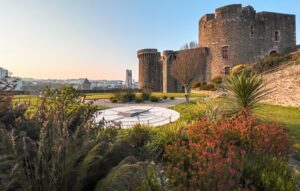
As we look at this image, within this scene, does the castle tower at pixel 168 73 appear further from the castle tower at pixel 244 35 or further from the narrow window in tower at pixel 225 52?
the narrow window in tower at pixel 225 52

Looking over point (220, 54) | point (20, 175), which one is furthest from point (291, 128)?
point (220, 54)

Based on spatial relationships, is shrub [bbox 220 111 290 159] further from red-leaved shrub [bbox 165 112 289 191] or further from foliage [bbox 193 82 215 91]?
foliage [bbox 193 82 215 91]

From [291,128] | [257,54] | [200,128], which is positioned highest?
[257,54]

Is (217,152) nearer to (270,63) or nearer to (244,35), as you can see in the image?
(270,63)

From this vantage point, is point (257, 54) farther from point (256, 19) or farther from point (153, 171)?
point (153, 171)

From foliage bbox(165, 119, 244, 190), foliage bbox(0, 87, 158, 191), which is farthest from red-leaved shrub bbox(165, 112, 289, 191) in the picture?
foliage bbox(0, 87, 158, 191)

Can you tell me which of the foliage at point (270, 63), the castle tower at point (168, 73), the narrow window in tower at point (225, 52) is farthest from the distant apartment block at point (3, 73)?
the castle tower at point (168, 73)

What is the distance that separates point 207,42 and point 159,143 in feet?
100

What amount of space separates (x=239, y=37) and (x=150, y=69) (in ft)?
52.1

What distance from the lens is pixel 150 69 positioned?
40.0 meters

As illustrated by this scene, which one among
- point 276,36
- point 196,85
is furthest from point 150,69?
point 276,36

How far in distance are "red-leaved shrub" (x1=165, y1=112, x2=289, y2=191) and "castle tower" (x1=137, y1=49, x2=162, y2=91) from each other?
35031mm

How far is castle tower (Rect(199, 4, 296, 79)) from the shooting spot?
98.9ft

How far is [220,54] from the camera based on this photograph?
103 ft
